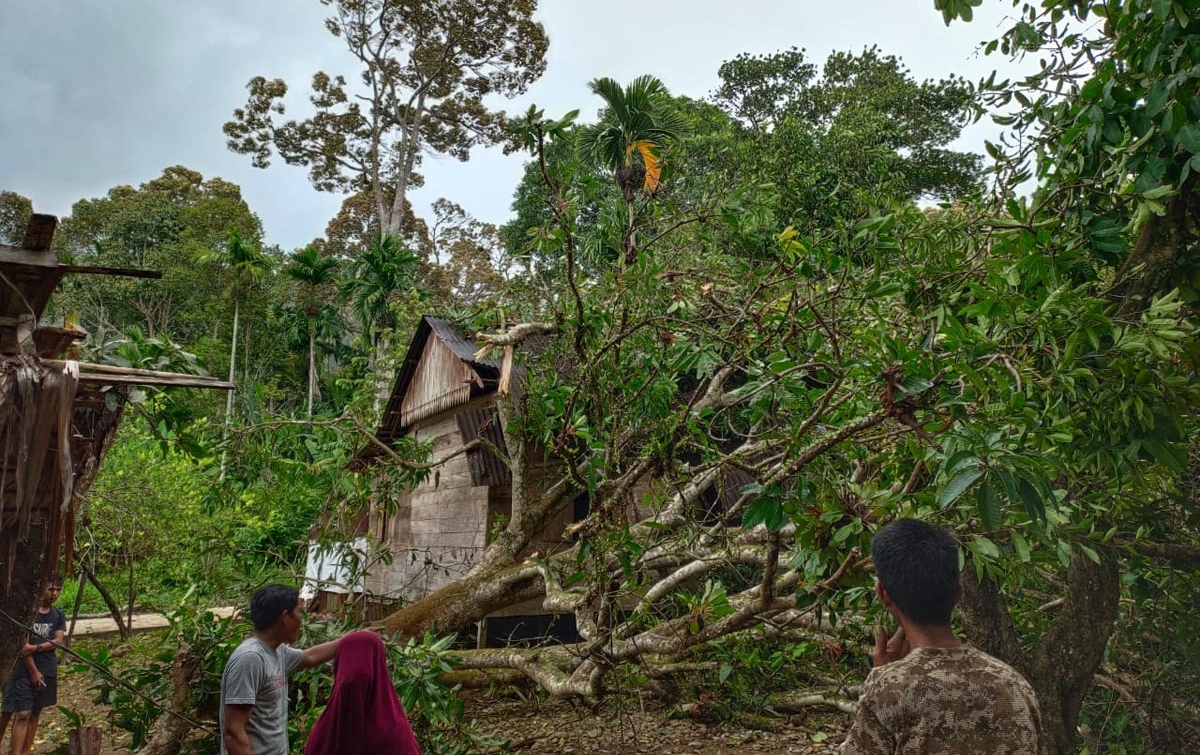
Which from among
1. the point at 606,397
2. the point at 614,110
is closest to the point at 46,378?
the point at 606,397

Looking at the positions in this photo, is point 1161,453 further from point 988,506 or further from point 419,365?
point 419,365

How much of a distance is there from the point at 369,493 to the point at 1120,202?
18.7 feet

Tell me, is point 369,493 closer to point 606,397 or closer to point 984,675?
point 606,397

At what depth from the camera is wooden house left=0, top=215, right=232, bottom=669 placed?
124 inches

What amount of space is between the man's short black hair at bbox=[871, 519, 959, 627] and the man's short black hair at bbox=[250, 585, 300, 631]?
2.59 metres

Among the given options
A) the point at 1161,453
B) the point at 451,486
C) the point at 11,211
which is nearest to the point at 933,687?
the point at 1161,453

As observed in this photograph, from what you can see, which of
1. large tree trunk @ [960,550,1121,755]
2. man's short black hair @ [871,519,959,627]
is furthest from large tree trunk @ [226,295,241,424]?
man's short black hair @ [871,519,959,627]

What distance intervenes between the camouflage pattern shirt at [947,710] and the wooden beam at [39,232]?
11.6ft

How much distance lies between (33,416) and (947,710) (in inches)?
139

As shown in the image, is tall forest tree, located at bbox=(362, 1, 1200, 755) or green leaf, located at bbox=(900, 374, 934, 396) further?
tall forest tree, located at bbox=(362, 1, 1200, 755)

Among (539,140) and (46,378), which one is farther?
(539,140)

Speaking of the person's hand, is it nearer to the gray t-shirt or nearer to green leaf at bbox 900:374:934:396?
green leaf at bbox 900:374:934:396

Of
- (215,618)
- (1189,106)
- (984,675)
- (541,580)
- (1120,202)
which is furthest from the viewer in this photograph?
(541,580)

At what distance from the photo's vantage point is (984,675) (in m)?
1.84
